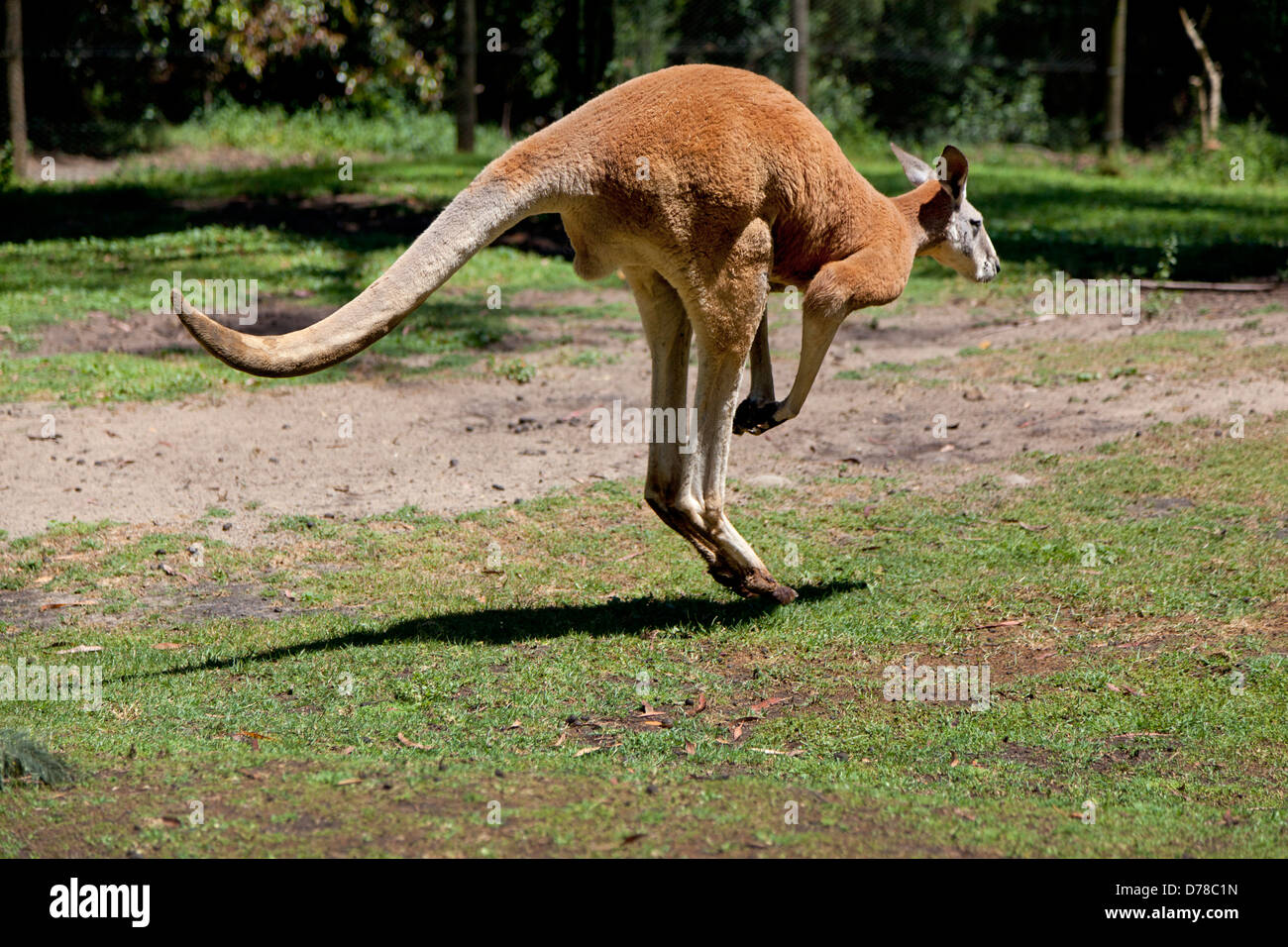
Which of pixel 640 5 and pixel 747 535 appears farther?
pixel 640 5

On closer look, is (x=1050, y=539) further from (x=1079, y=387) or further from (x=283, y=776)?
(x=283, y=776)

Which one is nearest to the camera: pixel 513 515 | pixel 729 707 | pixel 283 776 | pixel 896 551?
pixel 283 776

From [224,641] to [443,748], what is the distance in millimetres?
1379

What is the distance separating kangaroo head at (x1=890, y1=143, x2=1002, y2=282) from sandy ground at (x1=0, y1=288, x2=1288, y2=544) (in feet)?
5.18

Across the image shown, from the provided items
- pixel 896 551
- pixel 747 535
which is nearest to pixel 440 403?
pixel 747 535

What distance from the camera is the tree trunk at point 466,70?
48.3 feet

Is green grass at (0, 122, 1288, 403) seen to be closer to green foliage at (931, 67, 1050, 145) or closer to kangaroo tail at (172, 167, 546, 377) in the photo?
green foliage at (931, 67, 1050, 145)

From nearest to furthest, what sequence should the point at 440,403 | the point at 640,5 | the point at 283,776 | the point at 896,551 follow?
the point at 283,776, the point at 896,551, the point at 440,403, the point at 640,5

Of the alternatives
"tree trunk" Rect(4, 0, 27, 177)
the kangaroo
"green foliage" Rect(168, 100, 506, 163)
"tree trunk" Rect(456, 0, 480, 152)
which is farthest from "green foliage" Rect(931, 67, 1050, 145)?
the kangaroo

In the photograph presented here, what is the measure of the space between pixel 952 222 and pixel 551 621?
235 cm

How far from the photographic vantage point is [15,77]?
1317cm

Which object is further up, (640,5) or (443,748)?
(640,5)

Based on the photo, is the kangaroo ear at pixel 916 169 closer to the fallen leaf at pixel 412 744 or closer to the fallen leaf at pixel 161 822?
the fallen leaf at pixel 412 744

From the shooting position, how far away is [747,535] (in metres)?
6.31
